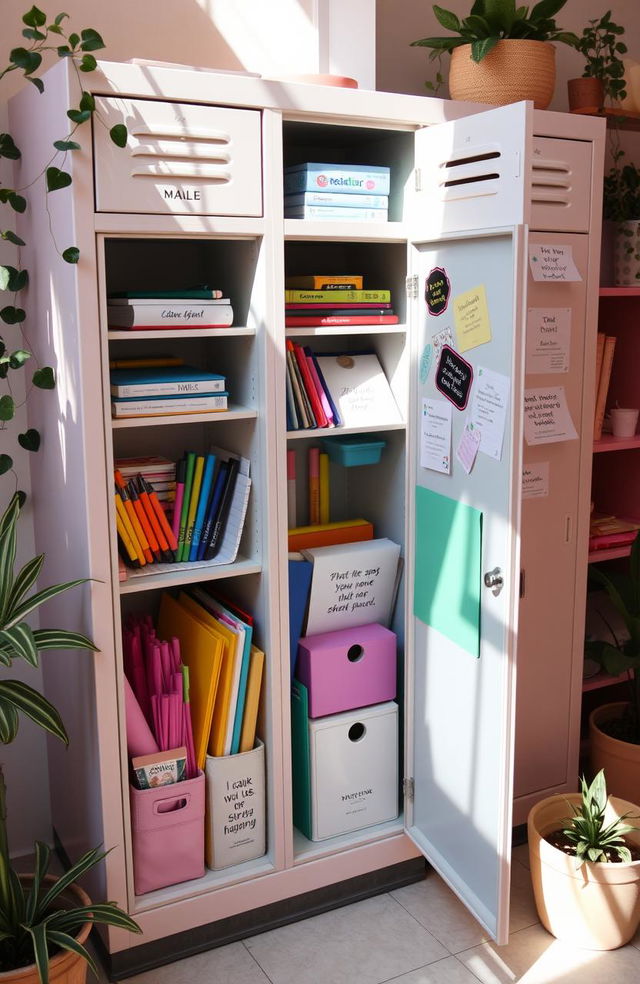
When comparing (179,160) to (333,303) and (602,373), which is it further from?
(602,373)

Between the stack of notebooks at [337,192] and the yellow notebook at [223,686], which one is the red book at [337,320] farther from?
the yellow notebook at [223,686]

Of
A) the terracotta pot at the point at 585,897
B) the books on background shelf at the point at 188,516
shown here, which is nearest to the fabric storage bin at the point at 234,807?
the books on background shelf at the point at 188,516

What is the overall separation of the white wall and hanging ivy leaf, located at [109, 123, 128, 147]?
0.56m

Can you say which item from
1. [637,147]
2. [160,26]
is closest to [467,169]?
[160,26]

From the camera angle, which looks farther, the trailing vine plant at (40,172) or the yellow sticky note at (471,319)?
the yellow sticky note at (471,319)

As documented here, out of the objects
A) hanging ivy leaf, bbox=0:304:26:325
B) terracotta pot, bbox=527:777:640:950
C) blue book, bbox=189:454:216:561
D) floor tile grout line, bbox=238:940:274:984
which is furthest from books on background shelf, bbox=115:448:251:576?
terracotta pot, bbox=527:777:640:950

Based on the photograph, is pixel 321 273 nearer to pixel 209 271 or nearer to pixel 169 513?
pixel 209 271

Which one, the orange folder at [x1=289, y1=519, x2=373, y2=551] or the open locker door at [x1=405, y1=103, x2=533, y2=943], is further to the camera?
the orange folder at [x1=289, y1=519, x2=373, y2=551]

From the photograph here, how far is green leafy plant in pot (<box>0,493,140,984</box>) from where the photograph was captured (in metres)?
1.92

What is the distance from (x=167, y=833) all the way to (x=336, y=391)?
1181 mm

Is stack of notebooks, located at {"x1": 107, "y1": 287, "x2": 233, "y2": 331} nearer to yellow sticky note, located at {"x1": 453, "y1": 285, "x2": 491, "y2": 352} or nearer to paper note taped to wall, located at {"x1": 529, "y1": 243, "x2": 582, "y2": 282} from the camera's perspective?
yellow sticky note, located at {"x1": 453, "y1": 285, "x2": 491, "y2": 352}

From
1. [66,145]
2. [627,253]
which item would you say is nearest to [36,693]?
[66,145]

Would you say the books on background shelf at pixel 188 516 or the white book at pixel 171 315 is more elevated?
the white book at pixel 171 315

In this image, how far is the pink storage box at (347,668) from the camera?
8.11 feet
